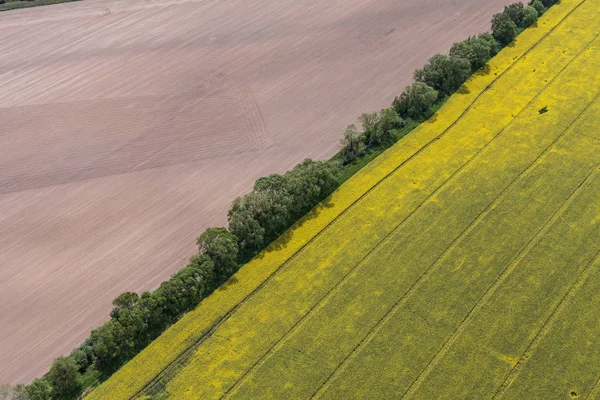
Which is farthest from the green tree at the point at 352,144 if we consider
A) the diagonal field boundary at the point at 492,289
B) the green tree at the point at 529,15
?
the green tree at the point at 529,15

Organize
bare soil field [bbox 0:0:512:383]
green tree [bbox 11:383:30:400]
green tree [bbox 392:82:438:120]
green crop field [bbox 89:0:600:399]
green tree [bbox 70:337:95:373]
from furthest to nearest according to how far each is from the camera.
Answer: green tree [bbox 392:82:438:120] < bare soil field [bbox 0:0:512:383] < green tree [bbox 70:337:95:373] < green crop field [bbox 89:0:600:399] < green tree [bbox 11:383:30:400]

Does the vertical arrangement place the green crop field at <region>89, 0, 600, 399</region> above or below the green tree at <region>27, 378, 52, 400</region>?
below

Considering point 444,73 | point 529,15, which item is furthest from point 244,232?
point 529,15

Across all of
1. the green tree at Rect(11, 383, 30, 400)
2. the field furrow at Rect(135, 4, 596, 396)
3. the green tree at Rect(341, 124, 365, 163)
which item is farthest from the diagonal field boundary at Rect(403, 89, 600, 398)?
the green tree at Rect(11, 383, 30, 400)

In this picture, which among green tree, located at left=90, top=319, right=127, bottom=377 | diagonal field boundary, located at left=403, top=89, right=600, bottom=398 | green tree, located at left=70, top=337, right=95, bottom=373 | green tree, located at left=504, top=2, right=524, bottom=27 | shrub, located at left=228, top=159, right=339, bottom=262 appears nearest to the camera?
diagonal field boundary, located at left=403, top=89, right=600, bottom=398

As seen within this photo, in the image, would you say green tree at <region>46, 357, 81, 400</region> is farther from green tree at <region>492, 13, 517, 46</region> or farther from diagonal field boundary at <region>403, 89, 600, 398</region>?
green tree at <region>492, 13, 517, 46</region>

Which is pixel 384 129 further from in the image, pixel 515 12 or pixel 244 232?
pixel 515 12

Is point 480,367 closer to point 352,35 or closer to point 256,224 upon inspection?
point 256,224
